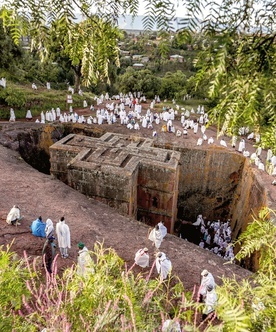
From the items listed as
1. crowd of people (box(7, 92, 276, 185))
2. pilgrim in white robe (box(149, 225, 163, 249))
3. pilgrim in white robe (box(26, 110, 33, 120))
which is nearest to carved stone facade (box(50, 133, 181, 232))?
pilgrim in white robe (box(149, 225, 163, 249))

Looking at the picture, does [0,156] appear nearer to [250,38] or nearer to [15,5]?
[15,5]

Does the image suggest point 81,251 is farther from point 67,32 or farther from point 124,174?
point 124,174

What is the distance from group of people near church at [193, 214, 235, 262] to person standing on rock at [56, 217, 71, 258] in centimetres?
712

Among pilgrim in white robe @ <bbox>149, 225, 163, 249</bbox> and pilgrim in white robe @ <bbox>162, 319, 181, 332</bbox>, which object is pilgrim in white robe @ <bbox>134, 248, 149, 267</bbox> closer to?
pilgrim in white robe @ <bbox>149, 225, 163, 249</bbox>

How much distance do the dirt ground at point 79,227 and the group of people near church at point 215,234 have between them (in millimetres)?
3165

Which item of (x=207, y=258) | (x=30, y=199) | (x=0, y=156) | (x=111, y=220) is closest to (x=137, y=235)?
(x=111, y=220)

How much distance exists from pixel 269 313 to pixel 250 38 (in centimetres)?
197

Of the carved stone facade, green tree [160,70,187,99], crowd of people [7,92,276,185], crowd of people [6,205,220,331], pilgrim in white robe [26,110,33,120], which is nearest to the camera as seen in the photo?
crowd of people [6,205,220,331]

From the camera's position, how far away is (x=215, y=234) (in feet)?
39.5

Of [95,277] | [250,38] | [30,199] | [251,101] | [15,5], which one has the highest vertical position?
[15,5]

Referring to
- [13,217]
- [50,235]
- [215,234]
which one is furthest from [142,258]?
[215,234]

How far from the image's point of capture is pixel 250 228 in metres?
3.14

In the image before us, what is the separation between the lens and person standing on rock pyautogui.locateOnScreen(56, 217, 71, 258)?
17.5 feet

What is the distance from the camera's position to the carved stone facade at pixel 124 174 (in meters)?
8.45
